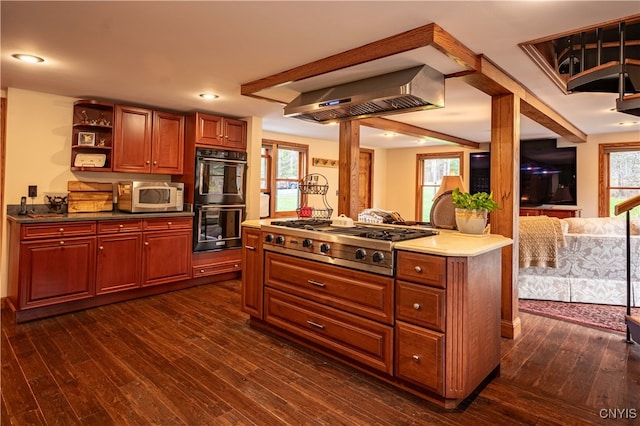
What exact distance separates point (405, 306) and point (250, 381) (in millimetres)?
1072

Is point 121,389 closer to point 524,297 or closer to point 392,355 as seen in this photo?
point 392,355

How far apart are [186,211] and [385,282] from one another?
120 inches

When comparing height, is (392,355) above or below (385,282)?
below

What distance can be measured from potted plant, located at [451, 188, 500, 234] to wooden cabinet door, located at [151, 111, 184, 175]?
340 centimetres

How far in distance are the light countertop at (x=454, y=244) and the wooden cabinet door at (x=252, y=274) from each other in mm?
1392

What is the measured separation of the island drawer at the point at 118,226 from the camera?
12.2 feet

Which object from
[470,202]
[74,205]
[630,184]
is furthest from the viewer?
[630,184]

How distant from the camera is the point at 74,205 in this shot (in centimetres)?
393

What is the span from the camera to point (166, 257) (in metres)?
4.21

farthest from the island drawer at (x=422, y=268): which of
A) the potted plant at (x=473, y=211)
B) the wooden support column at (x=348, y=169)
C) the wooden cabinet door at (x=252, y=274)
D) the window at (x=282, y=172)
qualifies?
the window at (x=282, y=172)

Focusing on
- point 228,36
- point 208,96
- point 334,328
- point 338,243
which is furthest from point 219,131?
point 334,328

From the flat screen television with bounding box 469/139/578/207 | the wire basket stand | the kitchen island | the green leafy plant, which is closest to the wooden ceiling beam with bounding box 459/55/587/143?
the green leafy plant

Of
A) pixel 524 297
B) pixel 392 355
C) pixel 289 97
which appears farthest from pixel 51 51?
pixel 524 297
